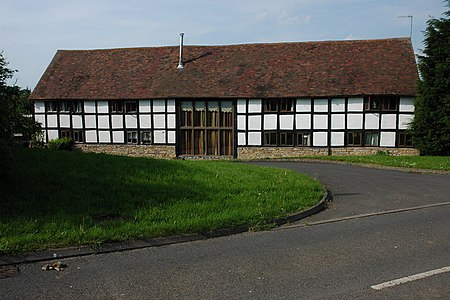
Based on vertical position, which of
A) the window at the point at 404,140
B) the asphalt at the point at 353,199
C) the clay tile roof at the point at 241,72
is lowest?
the asphalt at the point at 353,199

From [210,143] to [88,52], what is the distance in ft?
43.2

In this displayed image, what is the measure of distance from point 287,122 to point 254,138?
7.99 ft

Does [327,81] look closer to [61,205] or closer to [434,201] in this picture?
[434,201]

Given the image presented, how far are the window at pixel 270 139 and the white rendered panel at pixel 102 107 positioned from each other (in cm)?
1135

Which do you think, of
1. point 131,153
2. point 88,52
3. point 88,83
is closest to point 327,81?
point 131,153

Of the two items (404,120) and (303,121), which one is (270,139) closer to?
(303,121)

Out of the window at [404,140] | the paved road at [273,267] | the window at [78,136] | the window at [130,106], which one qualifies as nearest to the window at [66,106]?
the window at [78,136]

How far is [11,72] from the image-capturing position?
911 centimetres

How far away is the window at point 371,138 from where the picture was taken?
26.8m

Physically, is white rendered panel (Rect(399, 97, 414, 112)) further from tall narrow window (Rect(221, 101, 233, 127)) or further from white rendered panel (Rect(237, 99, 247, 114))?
tall narrow window (Rect(221, 101, 233, 127))

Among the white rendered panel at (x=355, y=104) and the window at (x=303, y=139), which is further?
the window at (x=303, y=139)

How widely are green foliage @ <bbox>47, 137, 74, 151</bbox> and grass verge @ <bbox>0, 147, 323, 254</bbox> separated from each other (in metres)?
16.5

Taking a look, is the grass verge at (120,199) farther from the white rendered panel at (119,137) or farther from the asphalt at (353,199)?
the white rendered panel at (119,137)

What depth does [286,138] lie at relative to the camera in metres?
27.8
